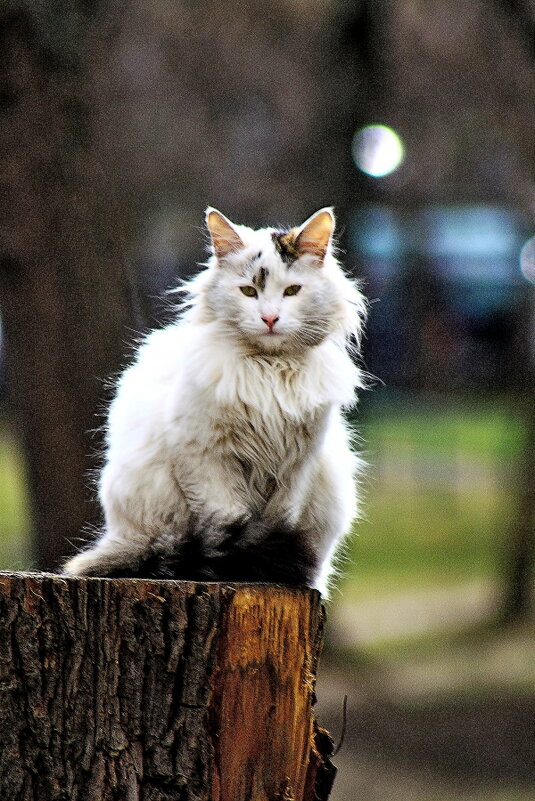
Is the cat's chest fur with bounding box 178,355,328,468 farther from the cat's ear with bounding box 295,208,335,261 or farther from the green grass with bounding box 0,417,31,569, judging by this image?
the green grass with bounding box 0,417,31,569

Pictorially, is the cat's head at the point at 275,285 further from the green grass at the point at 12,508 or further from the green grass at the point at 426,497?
the green grass at the point at 426,497

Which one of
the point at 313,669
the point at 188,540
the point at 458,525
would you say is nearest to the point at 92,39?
the point at 188,540

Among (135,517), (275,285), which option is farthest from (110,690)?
(275,285)

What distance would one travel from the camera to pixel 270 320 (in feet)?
10.1

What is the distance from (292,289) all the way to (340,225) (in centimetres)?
541

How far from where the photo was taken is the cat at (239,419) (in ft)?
10.2

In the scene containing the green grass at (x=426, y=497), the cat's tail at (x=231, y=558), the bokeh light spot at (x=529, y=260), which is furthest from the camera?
the green grass at (x=426, y=497)

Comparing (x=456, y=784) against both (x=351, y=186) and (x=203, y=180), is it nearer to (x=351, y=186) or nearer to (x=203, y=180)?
(x=351, y=186)

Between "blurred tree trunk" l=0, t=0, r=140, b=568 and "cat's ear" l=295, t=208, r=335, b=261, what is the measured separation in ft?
8.00

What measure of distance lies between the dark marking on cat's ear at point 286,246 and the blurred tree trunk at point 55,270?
2.41 meters

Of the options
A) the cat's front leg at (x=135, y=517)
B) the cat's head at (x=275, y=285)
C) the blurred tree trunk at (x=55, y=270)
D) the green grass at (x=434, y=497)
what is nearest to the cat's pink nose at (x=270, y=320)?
the cat's head at (x=275, y=285)

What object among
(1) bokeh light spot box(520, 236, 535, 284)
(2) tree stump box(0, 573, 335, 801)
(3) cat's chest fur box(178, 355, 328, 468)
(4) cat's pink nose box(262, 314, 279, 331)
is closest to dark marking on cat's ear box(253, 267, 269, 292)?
(4) cat's pink nose box(262, 314, 279, 331)

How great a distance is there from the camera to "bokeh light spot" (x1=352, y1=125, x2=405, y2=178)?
9.14 m

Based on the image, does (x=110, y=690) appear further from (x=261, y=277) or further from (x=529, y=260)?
(x=529, y=260)
